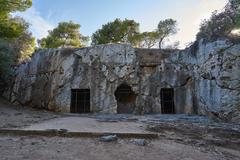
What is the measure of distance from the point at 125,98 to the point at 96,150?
9.88 m

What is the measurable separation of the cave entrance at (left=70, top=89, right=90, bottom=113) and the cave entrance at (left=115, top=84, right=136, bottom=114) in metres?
1.89

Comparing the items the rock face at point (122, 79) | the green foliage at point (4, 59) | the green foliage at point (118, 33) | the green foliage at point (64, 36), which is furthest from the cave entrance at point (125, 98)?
the green foliage at point (64, 36)

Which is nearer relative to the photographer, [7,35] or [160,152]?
[160,152]

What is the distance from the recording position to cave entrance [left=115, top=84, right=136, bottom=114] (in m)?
13.5

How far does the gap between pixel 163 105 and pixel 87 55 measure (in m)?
5.33

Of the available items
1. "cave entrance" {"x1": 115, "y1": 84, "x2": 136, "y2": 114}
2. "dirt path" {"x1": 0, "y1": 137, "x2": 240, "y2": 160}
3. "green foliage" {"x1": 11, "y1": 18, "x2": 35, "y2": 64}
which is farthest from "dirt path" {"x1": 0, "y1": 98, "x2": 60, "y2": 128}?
"green foliage" {"x1": 11, "y1": 18, "x2": 35, "y2": 64}

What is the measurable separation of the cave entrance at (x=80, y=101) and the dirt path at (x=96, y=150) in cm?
843

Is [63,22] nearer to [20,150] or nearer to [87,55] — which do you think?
[87,55]

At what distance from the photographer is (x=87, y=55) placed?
43.5 ft

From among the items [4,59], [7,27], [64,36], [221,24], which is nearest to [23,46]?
[64,36]

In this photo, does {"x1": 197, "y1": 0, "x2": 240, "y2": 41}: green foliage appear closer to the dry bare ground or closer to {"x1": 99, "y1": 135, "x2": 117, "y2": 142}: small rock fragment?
the dry bare ground

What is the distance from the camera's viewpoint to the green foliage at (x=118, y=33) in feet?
66.0

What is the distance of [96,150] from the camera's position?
4230 mm

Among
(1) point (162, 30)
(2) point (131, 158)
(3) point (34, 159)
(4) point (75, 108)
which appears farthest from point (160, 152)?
(1) point (162, 30)
